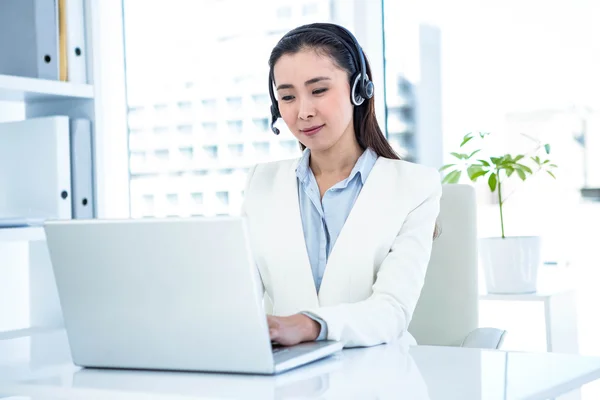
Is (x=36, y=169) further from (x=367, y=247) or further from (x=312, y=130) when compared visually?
(x=367, y=247)

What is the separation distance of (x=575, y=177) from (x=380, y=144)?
3.47ft

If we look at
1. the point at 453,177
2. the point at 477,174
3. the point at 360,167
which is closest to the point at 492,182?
the point at 477,174

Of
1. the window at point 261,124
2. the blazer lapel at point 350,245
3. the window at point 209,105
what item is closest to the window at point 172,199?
the window at point 209,105

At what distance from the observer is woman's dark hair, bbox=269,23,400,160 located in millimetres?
1772

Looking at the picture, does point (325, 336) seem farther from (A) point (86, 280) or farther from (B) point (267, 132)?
(B) point (267, 132)

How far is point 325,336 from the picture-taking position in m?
1.28

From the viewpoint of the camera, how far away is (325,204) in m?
1.81

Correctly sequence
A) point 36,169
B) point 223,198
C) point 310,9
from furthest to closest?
point 223,198 < point 310,9 < point 36,169

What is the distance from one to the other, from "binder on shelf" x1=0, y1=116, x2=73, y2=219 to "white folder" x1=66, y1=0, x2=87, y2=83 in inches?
5.8

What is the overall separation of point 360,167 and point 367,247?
0.26 m

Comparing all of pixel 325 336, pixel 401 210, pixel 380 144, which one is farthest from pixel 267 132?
pixel 325 336

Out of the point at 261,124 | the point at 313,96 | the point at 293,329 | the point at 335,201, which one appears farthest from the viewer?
the point at 261,124

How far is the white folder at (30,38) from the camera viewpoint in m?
2.16

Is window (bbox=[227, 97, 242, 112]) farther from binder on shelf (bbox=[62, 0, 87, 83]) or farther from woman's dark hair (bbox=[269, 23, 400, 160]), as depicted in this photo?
woman's dark hair (bbox=[269, 23, 400, 160])
